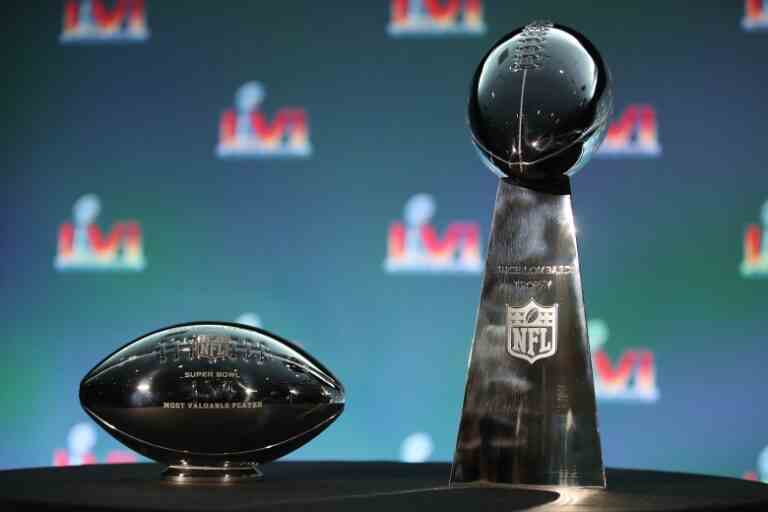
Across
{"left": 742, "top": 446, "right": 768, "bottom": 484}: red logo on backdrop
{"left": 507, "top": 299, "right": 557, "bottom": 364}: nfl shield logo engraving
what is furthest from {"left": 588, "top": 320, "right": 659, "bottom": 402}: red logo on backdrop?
{"left": 507, "top": 299, "right": 557, "bottom": 364}: nfl shield logo engraving

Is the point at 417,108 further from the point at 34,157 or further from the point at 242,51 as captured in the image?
the point at 34,157

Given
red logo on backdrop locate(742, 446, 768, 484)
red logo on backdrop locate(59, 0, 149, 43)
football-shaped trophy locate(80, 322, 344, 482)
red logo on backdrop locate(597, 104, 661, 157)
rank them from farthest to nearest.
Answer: red logo on backdrop locate(59, 0, 149, 43) < red logo on backdrop locate(597, 104, 661, 157) < red logo on backdrop locate(742, 446, 768, 484) < football-shaped trophy locate(80, 322, 344, 482)

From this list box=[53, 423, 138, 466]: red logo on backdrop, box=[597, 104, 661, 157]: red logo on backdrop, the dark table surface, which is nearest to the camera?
the dark table surface

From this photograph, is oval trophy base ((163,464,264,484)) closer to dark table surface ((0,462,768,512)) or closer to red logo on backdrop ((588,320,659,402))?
dark table surface ((0,462,768,512))

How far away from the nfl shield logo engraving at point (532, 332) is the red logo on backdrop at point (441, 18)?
2.07 metres

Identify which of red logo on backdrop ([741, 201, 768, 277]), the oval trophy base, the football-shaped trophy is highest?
red logo on backdrop ([741, 201, 768, 277])

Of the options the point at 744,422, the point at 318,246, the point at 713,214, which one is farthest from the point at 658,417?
the point at 318,246

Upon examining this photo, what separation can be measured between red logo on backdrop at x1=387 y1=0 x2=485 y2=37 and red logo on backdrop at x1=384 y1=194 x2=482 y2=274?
446mm

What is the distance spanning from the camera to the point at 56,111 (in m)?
3.28

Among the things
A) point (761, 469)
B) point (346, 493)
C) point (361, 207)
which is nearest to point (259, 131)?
point (361, 207)

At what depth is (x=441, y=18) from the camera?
10.1ft

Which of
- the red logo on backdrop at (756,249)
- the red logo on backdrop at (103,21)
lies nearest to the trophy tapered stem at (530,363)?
the red logo on backdrop at (756,249)

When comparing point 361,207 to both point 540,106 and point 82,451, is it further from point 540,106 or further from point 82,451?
point 540,106

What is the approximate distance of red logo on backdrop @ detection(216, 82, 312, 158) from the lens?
312 cm
